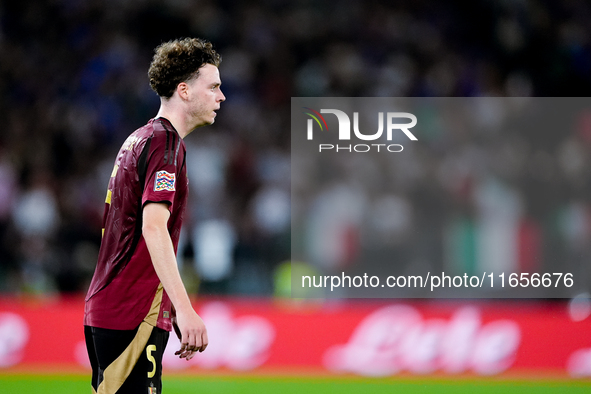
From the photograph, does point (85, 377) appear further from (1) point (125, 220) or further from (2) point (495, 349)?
(1) point (125, 220)

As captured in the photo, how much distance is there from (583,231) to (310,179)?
10.5 feet

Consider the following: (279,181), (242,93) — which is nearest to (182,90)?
(279,181)

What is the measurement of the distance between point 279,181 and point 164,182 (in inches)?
256

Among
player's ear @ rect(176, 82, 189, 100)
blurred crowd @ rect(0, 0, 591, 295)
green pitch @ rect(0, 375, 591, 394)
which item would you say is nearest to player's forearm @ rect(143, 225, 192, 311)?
player's ear @ rect(176, 82, 189, 100)

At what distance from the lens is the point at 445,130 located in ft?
30.5

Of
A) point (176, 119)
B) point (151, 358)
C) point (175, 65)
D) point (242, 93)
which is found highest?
point (242, 93)

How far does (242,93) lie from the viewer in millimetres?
10773

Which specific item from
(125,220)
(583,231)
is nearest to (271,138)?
(583,231)

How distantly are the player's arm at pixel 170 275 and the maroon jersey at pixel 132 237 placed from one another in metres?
0.13

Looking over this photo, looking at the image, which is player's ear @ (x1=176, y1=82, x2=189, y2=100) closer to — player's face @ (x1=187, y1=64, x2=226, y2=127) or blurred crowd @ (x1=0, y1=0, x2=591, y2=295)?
player's face @ (x1=187, y1=64, x2=226, y2=127)

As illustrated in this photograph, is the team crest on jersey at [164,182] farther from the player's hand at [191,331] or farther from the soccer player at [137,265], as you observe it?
the player's hand at [191,331]

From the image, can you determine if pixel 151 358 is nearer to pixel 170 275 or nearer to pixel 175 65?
pixel 170 275

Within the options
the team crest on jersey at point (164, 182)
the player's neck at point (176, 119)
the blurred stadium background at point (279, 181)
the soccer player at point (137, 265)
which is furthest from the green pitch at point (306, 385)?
the team crest on jersey at point (164, 182)

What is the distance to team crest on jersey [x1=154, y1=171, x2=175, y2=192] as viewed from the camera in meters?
2.78
